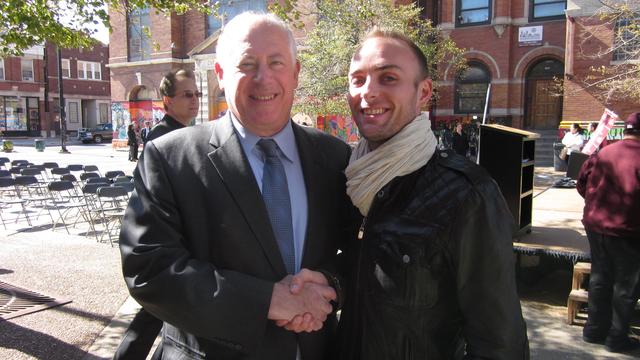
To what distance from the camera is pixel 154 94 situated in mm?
32656

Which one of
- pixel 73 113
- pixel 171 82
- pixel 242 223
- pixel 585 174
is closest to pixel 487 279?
pixel 242 223

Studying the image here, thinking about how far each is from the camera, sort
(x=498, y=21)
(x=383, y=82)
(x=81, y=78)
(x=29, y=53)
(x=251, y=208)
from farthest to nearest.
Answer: (x=81, y=78) → (x=29, y=53) → (x=498, y=21) → (x=383, y=82) → (x=251, y=208)

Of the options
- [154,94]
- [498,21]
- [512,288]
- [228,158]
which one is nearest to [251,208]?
[228,158]

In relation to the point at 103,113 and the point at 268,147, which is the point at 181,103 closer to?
the point at 268,147

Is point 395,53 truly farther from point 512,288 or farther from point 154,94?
point 154,94

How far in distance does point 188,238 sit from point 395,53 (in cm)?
93

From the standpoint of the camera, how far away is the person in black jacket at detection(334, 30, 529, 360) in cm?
157

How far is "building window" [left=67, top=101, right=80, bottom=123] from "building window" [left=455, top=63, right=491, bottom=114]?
40.1m

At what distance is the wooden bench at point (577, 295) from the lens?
483 cm

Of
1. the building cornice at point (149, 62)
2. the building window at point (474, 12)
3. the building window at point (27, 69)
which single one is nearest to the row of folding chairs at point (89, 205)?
the building window at point (474, 12)

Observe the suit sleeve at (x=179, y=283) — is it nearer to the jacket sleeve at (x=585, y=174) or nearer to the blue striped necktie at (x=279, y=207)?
the blue striped necktie at (x=279, y=207)

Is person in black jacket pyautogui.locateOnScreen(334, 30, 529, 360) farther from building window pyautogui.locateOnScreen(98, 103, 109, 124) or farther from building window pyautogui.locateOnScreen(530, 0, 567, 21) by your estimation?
building window pyautogui.locateOnScreen(98, 103, 109, 124)

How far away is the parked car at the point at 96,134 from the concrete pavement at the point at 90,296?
33.8 meters

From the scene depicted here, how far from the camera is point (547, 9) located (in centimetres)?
2239
